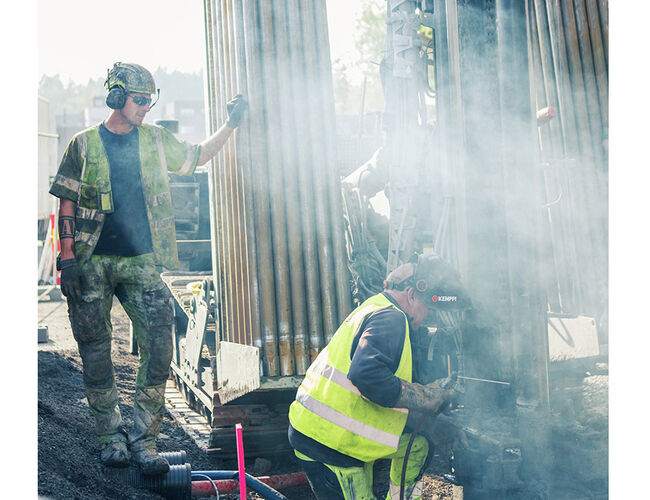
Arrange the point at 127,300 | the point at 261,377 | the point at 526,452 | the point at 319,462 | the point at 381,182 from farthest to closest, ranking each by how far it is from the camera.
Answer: the point at 381,182, the point at 261,377, the point at 127,300, the point at 526,452, the point at 319,462

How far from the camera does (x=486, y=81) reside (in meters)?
3.73

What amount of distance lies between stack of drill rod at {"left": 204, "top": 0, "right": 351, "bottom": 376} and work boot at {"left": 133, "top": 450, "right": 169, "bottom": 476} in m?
1.16

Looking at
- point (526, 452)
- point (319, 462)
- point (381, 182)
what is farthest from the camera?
point (381, 182)

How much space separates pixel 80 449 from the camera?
160 inches

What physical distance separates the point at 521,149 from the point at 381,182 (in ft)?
9.04

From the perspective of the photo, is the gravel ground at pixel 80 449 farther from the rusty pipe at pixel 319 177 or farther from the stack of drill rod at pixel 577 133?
the stack of drill rod at pixel 577 133

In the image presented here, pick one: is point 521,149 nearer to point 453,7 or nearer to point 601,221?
point 453,7

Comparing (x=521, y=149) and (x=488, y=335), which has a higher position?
(x=521, y=149)

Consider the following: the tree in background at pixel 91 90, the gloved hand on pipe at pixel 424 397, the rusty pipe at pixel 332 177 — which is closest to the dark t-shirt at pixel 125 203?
the rusty pipe at pixel 332 177

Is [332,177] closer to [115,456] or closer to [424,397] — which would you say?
[424,397]

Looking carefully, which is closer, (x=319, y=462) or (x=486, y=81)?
(x=319, y=462)

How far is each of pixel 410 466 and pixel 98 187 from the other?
241 centimetres

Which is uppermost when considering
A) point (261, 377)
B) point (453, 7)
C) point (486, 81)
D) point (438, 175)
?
point (453, 7)

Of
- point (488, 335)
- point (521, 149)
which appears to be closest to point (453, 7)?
point (521, 149)
